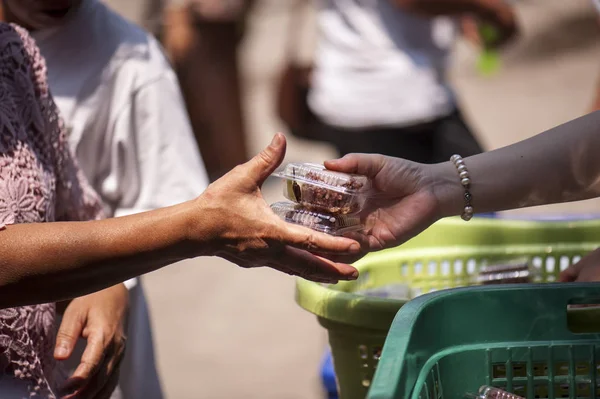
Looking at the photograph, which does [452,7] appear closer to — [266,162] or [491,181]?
[491,181]

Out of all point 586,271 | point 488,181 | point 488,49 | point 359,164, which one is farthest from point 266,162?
point 488,49

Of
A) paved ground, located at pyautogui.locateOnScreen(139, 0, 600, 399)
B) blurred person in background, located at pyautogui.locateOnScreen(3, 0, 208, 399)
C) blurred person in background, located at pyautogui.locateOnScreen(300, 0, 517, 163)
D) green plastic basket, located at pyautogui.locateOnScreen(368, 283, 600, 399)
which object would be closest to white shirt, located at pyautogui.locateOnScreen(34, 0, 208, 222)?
blurred person in background, located at pyautogui.locateOnScreen(3, 0, 208, 399)

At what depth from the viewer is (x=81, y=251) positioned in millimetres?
1341

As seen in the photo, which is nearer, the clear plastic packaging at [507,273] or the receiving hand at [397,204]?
the receiving hand at [397,204]

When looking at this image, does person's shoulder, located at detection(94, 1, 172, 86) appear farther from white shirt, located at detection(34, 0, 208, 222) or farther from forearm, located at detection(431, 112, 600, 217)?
forearm, located at detection(431, 112, 600, 217)

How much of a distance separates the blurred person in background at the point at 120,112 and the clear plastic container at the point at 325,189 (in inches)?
22.2

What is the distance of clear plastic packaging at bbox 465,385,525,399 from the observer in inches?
52.7

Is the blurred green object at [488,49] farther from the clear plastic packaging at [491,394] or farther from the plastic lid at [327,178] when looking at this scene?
the clear plastic packaging at [491,394]

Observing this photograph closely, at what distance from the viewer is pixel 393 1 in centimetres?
303

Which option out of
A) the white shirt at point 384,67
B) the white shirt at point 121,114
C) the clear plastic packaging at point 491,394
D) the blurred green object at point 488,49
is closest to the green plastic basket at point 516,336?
the clear plastic packaging at point 491,394

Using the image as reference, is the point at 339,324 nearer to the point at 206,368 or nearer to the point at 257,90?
the point at 206,368

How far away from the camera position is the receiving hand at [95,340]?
163cm

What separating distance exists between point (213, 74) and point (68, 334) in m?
4.30

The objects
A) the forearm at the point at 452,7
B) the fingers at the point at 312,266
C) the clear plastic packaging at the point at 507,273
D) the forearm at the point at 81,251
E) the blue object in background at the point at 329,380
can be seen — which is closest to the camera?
the forearm at the point at 81,251
